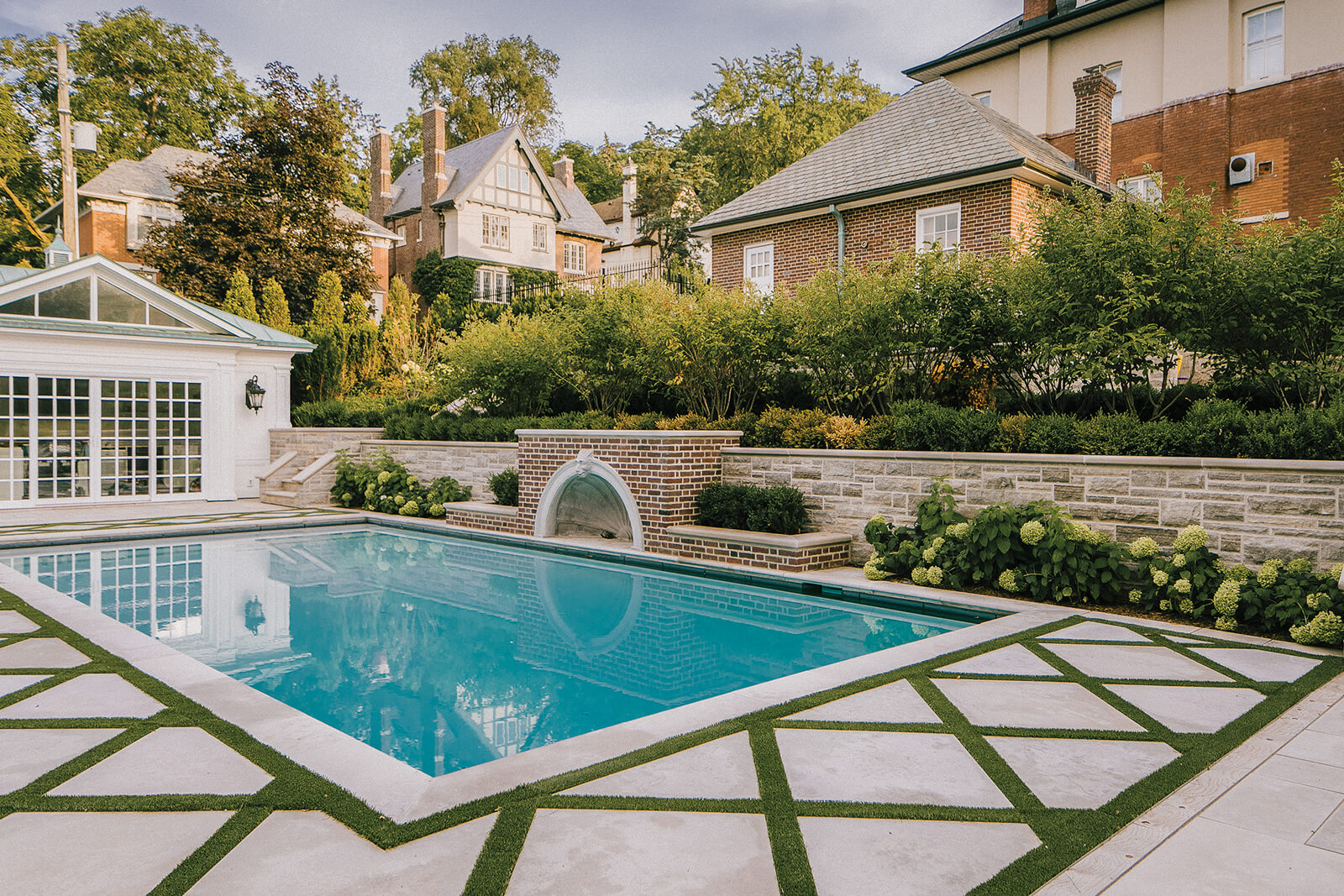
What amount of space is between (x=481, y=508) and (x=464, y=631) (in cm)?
545

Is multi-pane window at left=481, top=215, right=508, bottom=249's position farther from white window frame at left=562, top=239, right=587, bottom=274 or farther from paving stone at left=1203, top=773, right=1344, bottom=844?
paving stone at left=1203, top=773, right=1344, bottom=844

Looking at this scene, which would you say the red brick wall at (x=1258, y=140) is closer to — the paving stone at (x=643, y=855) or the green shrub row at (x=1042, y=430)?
the green shrub row at (x=1042, y=430)

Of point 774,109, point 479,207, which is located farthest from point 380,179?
point 774,109

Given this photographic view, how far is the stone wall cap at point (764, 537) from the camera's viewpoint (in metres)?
8.02

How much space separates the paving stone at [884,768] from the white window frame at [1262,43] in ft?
65.8

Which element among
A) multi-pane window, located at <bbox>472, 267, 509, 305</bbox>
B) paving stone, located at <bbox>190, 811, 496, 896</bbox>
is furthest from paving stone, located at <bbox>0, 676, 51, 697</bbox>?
multi-pane window, located at <bbox>472, 267, 509, 305</bbox>

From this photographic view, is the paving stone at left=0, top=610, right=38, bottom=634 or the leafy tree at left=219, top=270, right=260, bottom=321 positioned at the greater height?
the leafy tree at left=219, top=270, right=260, bottom=321

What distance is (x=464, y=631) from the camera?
6566mm

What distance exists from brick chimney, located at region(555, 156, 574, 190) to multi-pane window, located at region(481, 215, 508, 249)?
23.9ft

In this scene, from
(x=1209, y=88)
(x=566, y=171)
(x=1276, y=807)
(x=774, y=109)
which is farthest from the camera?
(x=566, y=171)

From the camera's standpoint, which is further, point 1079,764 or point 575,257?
point 575,257

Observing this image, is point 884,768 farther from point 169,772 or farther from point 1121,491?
point 1121,491

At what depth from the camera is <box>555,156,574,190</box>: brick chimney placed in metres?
40.2

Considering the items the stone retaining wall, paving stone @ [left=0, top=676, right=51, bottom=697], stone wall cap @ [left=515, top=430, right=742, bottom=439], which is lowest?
paving stone @ [left=0, top=676, right=51, bottom=697]
